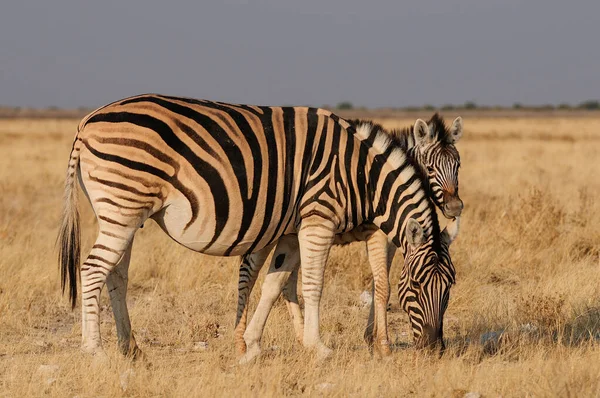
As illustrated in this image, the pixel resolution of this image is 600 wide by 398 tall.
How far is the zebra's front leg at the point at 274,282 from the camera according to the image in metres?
7.19

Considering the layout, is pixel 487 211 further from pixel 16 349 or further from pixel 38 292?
pixel 16 349

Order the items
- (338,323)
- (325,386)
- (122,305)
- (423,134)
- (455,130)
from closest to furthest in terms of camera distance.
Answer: (325,386) → (122,305) → (338,323) → (423,134) → (455,130)

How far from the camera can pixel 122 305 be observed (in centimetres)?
702

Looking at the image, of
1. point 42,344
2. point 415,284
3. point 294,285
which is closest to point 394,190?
point 415,284

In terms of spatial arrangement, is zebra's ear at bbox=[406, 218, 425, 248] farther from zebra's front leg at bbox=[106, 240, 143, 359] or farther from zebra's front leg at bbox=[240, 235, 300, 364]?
zebra's front leg at bbox=[106, 240, 143, 359]

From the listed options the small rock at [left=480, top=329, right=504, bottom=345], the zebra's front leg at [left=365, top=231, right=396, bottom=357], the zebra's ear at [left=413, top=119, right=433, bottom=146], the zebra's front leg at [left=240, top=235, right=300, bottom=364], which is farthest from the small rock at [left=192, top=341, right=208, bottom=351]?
the zebra's ear at [left=413, top=119, right=433, bottom=146]

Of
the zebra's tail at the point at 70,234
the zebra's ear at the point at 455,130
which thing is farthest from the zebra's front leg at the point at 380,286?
the zebra's tail at the point at 70,234

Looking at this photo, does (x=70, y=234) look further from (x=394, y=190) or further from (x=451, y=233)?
(x=451, y=233)

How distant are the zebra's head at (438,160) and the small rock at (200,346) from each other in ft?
9.12

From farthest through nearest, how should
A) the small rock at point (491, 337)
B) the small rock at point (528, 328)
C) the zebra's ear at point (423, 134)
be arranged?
1. the zebra's ear at point (423, 134)
2. the small rock at point (528, 328)
3. the small rock at point (491, 337)

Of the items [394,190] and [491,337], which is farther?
[491,337]

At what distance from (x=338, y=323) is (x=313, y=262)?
1695mm

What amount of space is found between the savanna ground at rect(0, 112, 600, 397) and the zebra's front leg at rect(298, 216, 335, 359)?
0.51 ft

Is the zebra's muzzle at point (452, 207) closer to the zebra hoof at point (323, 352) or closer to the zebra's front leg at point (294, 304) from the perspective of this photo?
the zebra's front leg at point (294, 304)
